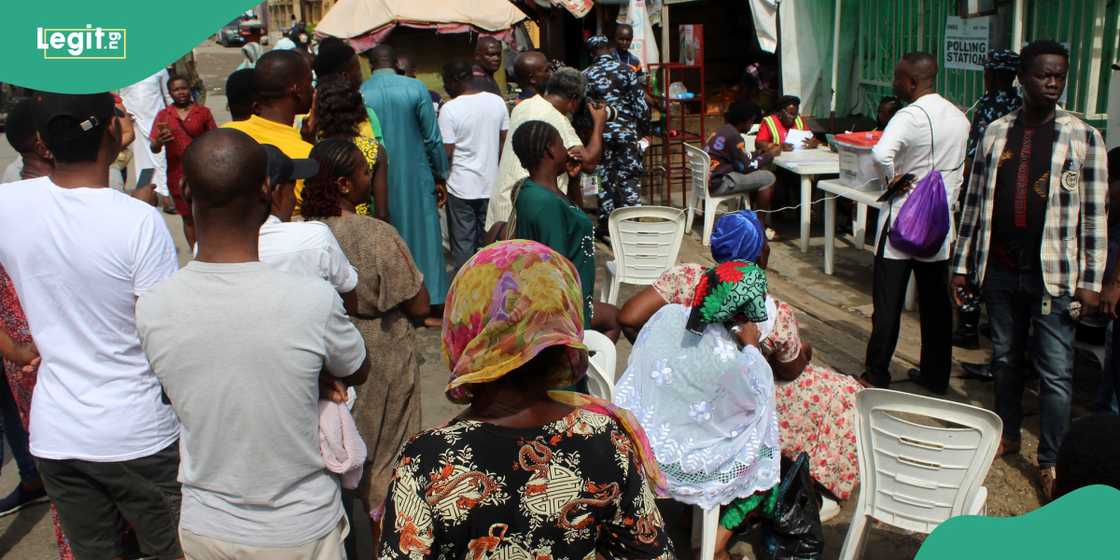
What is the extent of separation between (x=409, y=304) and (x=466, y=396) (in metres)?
1.56

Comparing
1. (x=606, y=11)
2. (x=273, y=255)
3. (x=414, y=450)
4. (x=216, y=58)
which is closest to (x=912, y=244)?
(x=273, y=255)

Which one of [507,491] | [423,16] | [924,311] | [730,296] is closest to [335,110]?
[730,296]

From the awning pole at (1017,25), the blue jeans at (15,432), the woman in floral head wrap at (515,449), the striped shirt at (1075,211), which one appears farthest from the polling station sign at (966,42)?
the blue jeans at (15,432)

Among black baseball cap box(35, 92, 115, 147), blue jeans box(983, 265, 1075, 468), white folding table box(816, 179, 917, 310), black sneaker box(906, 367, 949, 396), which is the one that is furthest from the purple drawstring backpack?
black baseball cap box(35, 92, 115, 147)

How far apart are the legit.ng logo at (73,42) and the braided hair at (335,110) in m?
2.80

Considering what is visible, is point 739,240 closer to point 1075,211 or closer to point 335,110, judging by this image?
point 1075,211

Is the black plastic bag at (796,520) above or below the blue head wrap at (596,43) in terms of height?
below

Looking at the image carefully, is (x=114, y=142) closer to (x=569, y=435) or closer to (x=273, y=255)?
(x=273, y=255)

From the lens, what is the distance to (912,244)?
482 centimetres

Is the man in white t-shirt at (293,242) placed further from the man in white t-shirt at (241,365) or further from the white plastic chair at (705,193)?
the white plastic chair at (705,193)

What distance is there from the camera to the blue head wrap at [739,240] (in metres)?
3.47

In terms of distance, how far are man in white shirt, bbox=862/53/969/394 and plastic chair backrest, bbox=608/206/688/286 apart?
4.27 ft

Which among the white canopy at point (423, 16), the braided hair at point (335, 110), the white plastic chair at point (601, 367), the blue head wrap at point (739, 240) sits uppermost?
the white canopy at point (423, 16)

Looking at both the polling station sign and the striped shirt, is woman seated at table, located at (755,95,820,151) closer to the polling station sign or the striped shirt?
the polling station sign
